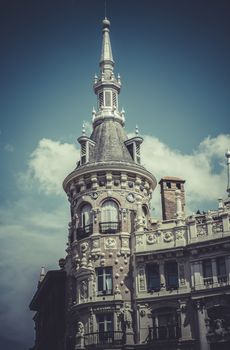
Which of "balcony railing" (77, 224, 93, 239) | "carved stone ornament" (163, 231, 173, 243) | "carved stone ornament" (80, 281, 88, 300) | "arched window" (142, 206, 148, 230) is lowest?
"carved stone ornament" (80, 281, 88, 300)

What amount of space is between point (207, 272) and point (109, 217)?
378 inches

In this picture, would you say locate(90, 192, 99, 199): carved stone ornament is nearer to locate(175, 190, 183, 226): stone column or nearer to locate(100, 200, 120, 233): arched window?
locate(100, 200, 120, 233): arched window

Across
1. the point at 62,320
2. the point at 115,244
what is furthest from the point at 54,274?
the point at 115,244

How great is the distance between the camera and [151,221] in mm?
53969

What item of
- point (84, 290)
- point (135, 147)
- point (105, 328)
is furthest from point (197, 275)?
point (135, 147)

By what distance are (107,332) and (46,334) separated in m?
11.1

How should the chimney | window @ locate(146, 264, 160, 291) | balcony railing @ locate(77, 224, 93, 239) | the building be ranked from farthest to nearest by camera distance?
the chimney
balcony railing @ locate(77, 224, 93, 239)
window @ locate(146, 264, 160, 291)
the building

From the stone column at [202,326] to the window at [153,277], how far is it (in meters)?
3.79

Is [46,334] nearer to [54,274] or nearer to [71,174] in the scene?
[54,274]

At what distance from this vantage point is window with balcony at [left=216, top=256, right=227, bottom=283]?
45.3 meters

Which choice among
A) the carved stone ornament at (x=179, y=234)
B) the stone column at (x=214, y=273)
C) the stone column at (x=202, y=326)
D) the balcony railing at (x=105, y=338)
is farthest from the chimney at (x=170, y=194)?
the balcony railing at (x=105, y=338)

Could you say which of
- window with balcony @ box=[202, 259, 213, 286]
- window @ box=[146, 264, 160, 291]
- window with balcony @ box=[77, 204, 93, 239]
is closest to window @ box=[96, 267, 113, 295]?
window @ box=[146, 264, 160, 291]

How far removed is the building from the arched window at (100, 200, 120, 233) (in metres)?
0.08

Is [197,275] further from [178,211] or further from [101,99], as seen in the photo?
[101,99]
